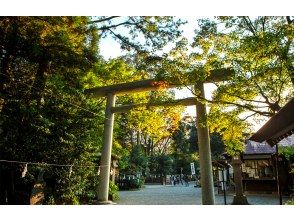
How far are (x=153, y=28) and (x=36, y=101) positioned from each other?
5447 mm

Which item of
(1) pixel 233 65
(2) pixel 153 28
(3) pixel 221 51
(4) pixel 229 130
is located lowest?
(4) pixel 229 130

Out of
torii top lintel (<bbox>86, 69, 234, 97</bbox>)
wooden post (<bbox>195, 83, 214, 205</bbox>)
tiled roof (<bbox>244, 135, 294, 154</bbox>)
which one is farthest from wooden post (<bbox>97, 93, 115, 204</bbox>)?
tiled roof (<bbox>244, 135, 294, 154</bbox>)

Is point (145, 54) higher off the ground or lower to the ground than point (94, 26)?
lower

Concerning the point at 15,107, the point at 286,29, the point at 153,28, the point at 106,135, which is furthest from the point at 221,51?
the point at 15,107

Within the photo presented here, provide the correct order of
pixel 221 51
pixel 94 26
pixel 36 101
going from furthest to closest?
pixel 94 26 < pixel 36 101 < pixel 221 51

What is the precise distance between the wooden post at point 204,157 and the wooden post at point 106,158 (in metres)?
4.46

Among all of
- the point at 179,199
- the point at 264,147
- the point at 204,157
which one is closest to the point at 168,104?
the point at 204,157

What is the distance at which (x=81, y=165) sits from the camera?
12.7 meters

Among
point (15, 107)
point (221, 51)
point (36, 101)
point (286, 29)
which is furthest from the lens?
point (36, 101)

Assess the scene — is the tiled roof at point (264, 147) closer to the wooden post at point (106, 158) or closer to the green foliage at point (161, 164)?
the wooden post at point (106, 158)

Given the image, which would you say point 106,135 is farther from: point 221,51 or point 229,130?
point 221,51

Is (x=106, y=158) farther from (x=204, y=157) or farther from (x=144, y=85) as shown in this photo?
(x=204, y=157)

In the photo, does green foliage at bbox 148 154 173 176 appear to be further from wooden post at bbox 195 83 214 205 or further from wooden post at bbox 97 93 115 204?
wooden post at bbox 195 83 214 205

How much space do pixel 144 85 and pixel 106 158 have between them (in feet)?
12.6
